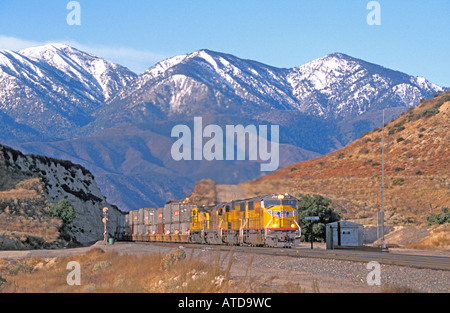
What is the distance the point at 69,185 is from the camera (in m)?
113

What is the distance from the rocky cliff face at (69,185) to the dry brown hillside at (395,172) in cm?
3156

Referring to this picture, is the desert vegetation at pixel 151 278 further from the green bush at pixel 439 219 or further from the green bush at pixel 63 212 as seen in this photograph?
the green bush at pixel 63 212

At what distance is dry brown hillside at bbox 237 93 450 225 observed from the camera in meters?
86.1

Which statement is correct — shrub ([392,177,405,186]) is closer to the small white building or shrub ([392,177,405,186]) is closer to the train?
the train

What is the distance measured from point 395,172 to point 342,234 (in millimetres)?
57707

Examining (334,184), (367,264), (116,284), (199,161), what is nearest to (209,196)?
(199,161)

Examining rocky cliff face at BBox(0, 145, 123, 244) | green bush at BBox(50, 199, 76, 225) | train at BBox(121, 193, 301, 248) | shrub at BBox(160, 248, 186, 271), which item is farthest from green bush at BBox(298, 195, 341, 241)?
rocky cliff face at BBox(0, 145, 123, 244)

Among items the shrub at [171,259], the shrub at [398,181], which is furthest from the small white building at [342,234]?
the shrub at [398,181]

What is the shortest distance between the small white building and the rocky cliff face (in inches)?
2022

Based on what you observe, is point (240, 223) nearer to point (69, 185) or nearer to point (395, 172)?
point (395, 172)

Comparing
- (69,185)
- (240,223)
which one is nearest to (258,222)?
(240,223)

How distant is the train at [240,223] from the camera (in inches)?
1781

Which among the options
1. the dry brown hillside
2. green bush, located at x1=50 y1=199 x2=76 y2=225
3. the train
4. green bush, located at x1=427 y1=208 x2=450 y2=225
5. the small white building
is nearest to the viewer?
the train
